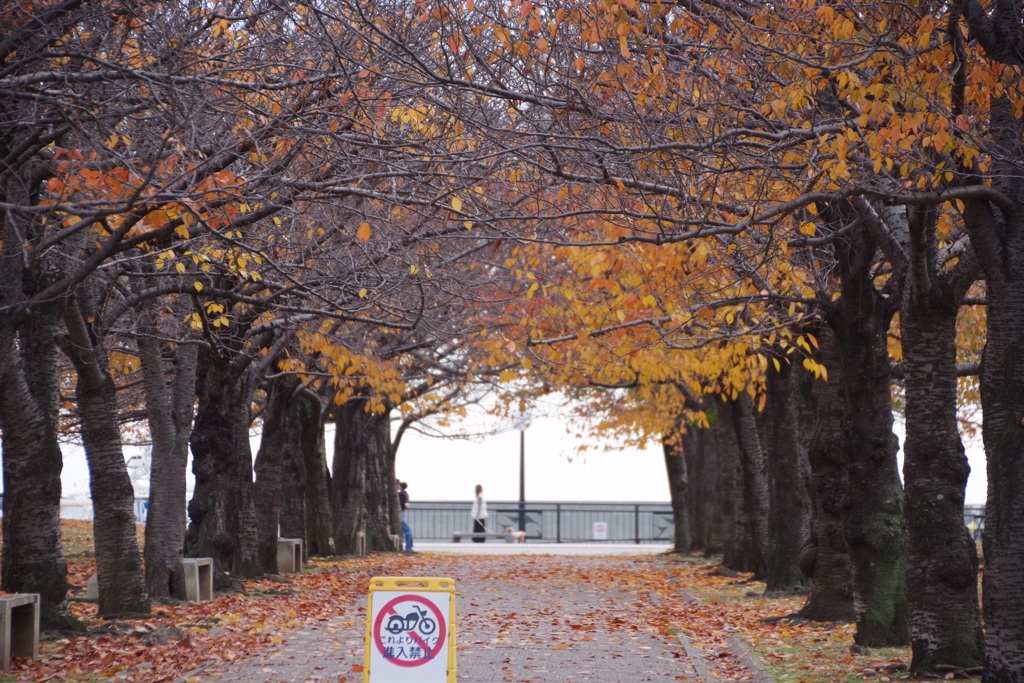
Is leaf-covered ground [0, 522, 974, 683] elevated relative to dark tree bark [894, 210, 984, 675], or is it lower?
lower

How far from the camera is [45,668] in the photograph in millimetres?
10242

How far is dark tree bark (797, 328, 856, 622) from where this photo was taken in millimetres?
13555

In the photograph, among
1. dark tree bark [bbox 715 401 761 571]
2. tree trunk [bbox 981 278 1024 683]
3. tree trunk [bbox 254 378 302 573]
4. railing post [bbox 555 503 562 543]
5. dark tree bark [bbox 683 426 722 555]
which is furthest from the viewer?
railing post [bbox 555 503 562 543]

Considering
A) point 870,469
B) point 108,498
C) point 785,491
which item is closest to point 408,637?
point 870,469

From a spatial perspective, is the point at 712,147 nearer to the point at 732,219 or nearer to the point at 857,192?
the point at 857,192

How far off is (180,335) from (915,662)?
1129 centimetres

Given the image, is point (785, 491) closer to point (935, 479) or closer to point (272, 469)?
point (935, 479)

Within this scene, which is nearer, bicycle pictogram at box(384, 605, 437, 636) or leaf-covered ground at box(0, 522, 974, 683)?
bicycle pictogram at box(384, 605, 437, 636)

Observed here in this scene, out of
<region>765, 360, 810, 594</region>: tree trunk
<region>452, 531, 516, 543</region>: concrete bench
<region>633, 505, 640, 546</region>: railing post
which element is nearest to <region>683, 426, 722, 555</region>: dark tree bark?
<region>633, 505, 640, 546</region>: railing post

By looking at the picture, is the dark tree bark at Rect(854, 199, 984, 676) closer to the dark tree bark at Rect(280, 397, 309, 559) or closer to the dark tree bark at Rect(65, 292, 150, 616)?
the dark tree bark at Rect(65, 292, 150, 616)

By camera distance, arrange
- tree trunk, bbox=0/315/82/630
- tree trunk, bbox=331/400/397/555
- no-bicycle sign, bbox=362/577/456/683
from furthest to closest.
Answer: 1. tree trunk, bbox=331/400/397/555
2. tree trunk, bbox=0/315/82/630
3. no-bicycle sign, bbox=362/577/456/683

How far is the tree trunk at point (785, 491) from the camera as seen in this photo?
17141 mm

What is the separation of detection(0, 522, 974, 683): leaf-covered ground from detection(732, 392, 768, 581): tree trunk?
0.61m

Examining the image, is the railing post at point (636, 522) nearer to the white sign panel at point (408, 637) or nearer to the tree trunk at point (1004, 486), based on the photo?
the tree trunk at point (1004, 486)
